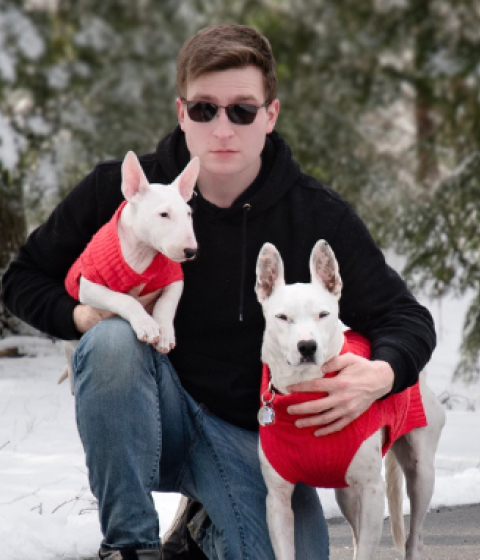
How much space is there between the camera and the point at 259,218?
3332mm

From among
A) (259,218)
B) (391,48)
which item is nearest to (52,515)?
(259,218)

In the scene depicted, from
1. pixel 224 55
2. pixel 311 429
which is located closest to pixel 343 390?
pixel 311 429

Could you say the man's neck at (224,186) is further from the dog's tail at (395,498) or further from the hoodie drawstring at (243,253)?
the dog's tail at (395,498)

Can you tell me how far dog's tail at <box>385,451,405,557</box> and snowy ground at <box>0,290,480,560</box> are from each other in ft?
2.23

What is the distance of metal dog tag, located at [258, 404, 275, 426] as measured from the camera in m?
2.94

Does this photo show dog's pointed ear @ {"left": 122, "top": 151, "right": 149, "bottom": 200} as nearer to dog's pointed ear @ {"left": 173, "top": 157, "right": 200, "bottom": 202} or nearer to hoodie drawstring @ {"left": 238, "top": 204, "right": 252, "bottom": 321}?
dog's pointed ear @ {"left": 173, "top": 157, "right": 200, "bottom": 202}

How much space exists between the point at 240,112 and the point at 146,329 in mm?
785

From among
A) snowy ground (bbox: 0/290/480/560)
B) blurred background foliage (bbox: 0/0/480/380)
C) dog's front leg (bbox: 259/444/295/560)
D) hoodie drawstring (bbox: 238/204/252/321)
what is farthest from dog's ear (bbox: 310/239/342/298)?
blurred background foliage (bbox: 0/0/480/380)

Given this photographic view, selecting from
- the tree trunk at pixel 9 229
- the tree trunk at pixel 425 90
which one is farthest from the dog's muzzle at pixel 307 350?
the tree trunk at pixel 9 229

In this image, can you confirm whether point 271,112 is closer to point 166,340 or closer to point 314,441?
point 166,340

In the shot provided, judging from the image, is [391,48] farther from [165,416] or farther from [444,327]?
[165,416]

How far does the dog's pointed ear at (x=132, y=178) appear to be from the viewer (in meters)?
3.03

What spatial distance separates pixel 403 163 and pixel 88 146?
2.49 meters

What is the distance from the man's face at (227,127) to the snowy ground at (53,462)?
1.63 meters
